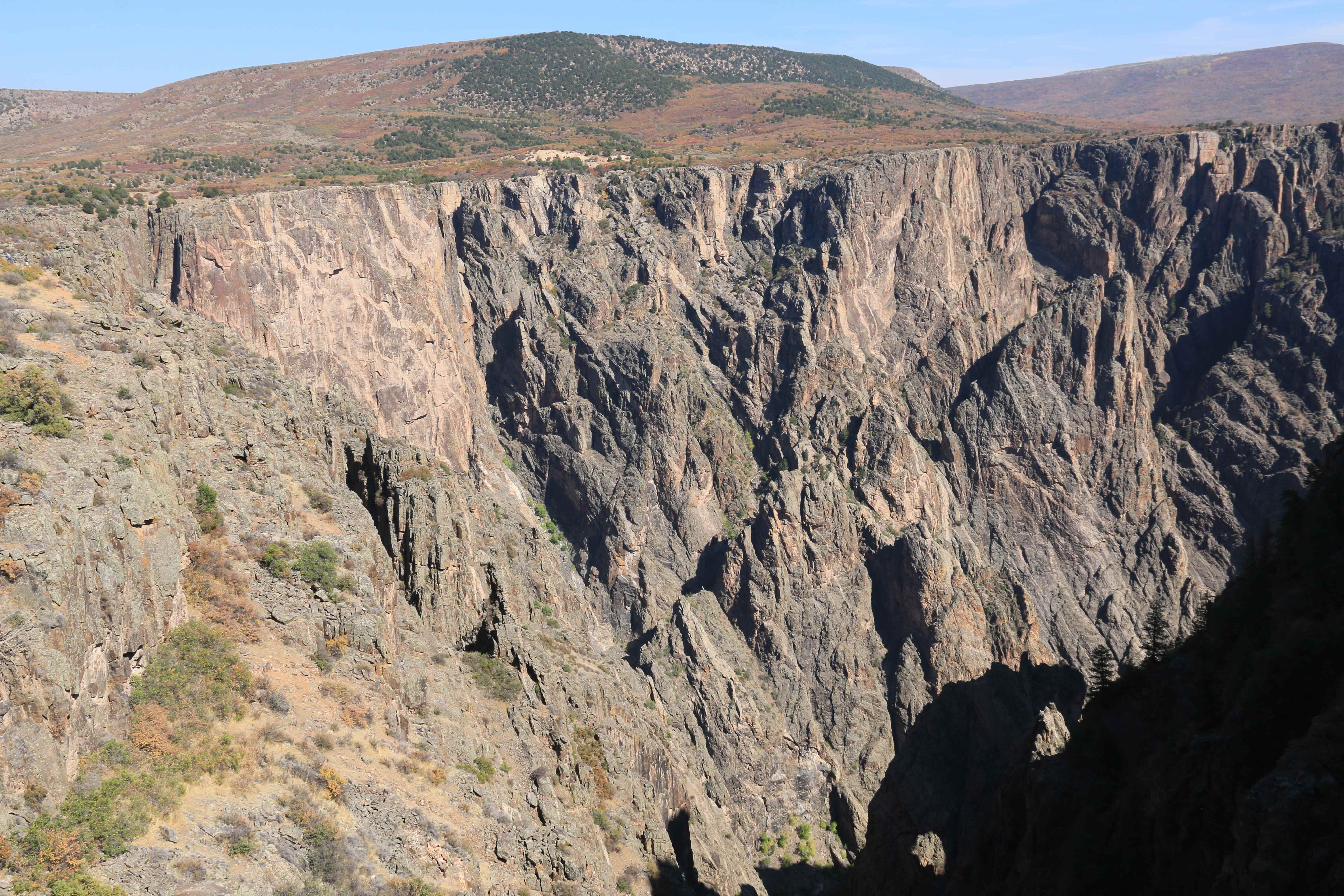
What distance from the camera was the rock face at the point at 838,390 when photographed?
265 feet

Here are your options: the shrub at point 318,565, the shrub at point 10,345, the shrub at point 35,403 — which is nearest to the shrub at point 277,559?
the shrub at point 318,565

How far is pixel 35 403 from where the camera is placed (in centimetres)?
2855

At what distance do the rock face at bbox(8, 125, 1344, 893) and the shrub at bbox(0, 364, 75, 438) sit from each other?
35.9 metres

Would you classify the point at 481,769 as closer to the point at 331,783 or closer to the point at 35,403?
the point at 331,783

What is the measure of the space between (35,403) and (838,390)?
86257 mm

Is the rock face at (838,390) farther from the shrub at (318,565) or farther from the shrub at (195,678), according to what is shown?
the shrub at (195,678)

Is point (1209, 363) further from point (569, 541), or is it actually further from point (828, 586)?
point (569, 541)

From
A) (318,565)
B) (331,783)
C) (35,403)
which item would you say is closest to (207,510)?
(318,565)

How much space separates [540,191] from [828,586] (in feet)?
193

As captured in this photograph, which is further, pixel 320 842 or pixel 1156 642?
pixel 1156 642

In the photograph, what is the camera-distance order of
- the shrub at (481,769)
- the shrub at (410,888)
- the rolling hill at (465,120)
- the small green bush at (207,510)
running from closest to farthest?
the shrub at (410,888)
the small green bush at (207,510)
the shrub at (481,769)
the rolling hill at (465,120)

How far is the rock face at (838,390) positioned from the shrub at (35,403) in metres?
35.9

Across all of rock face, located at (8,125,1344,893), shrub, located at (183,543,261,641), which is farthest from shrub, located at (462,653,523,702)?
rock face, located at (8,125,1344,893)

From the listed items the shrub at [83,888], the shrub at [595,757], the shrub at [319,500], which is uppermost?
the shrub at [319,500]
